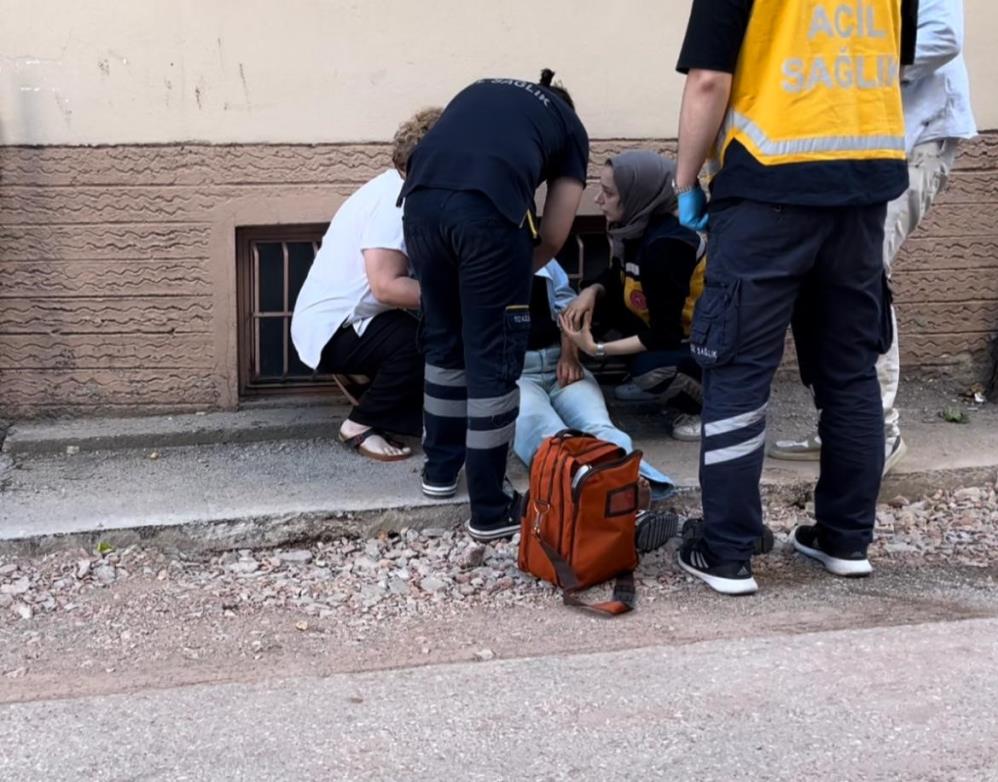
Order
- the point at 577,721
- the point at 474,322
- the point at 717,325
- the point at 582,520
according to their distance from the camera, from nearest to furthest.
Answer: the point at 577,721
the point at 717,325
the point at 582,520
the point at 474,322

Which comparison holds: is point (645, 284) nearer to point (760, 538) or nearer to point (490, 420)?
point (490, 420)

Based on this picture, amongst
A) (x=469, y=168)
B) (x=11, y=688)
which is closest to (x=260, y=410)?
(x=469, y=168)

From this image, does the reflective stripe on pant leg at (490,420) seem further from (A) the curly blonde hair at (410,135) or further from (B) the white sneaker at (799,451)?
(B) the white sneaker at (799,451)

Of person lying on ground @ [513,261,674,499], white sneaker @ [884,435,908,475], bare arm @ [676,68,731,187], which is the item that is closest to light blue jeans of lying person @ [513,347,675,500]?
person lying on ground @ [513,261,674,499]

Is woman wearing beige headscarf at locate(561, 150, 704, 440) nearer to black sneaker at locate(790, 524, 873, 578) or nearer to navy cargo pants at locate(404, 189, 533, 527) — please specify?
navy cargo pants at locate(404, 189, 533, 527)

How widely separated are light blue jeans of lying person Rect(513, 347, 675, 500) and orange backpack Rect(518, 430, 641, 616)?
1.81ft

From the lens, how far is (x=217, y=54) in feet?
15.7

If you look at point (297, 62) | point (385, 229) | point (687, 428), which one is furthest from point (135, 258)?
point (687, 428)

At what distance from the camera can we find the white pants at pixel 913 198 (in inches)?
168

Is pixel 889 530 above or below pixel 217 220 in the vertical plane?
below

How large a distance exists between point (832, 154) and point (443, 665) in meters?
1.67

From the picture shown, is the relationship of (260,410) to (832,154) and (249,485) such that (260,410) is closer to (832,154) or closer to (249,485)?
(249,485)

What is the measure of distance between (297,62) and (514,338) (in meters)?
1.57

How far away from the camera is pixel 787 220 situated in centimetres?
346
